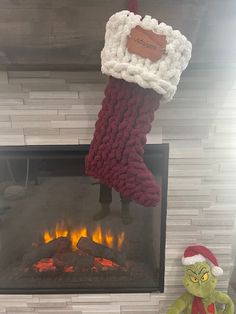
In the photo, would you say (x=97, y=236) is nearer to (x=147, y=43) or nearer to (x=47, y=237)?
(x=47, y=237)

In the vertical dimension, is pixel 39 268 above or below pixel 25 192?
below

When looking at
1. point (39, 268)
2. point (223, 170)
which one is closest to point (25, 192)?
point (39, 268)

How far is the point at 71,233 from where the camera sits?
137 cm

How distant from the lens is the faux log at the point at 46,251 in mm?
1366

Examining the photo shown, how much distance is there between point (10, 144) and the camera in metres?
1.20

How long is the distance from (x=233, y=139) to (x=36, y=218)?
79cm

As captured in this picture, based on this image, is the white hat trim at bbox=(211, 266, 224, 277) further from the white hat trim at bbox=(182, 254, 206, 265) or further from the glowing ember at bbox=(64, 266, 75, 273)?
the glowing ember at bbox=(64, 266, 75, 273)

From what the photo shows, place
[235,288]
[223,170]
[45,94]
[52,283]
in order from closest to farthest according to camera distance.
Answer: [45,94], [223,170], [52,283], [235,288]

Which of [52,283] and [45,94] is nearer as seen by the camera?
[45,94]

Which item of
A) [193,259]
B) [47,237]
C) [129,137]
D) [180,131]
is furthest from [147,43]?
[47,237]

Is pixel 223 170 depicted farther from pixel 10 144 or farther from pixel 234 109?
pixel 10 144

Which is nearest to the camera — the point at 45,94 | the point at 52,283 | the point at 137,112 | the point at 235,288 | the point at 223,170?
the point at 137,112

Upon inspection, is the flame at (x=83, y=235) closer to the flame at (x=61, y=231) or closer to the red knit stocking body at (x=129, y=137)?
the flame at (x=61, y=231)

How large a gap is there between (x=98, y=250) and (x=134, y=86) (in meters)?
0.80
